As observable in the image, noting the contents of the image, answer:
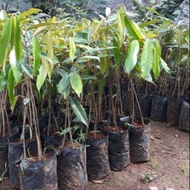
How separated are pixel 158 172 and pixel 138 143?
0.23m

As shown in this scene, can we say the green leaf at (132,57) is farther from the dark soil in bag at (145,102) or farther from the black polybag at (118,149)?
the dark soil in bag at (145,102)

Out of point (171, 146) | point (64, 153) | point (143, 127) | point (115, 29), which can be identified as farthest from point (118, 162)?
point (115, 29)

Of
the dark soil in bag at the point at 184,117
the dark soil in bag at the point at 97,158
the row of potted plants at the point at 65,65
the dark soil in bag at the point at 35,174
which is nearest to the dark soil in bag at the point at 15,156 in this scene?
the row of potted plants at the point at 65,65

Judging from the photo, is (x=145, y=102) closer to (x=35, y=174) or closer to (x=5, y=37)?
(x=35, y=174)

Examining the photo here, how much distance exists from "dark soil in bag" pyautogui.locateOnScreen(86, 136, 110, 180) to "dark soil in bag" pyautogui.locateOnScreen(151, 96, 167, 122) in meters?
1.15

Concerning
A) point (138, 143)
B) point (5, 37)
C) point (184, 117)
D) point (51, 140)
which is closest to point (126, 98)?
point (184, 117)

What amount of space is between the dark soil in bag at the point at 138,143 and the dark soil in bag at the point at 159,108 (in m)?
0.80

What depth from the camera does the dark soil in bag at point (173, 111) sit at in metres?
2.50

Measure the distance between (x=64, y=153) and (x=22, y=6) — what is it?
10.6 feet

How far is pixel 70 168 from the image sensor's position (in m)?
1.42

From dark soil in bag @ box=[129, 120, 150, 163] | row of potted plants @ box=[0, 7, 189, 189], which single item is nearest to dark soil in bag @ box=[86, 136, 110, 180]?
row of potted plants @ box=[0, 7, 189, 189]

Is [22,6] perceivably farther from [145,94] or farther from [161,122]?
[161,122]

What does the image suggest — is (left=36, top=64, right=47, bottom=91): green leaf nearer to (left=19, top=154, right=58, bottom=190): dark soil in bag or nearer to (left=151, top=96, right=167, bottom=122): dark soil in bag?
(left=19, top=154, right=58, bottom=190): dark soil in bag

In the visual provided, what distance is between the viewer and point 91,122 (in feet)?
5.76
